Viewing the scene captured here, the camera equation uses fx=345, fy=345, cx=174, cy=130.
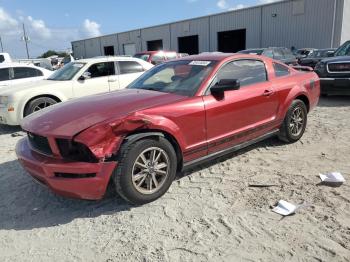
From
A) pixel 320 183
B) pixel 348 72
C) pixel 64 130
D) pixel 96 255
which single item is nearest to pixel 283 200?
pixel 320 183

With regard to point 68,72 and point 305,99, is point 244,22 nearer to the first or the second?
point 68,72

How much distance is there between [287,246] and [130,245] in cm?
136

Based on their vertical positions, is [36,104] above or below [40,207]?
above

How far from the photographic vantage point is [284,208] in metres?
3.54

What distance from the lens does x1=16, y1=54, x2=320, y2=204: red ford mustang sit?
3387 millimetres

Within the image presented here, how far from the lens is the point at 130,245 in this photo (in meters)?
3.08

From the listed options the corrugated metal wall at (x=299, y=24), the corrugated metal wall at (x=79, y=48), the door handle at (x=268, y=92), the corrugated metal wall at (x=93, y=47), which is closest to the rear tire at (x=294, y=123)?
the door handle at (x=268, y=92)

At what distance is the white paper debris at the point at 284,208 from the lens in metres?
3.46

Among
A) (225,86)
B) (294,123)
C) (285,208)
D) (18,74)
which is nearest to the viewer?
(285,208)

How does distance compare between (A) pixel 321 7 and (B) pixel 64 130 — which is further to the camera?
(A) pixel 321 7

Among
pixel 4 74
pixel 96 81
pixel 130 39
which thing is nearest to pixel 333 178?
pixel 96 81

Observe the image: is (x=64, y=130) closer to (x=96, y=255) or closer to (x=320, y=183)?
(x=96, y=255)

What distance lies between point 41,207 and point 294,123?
13.1ft

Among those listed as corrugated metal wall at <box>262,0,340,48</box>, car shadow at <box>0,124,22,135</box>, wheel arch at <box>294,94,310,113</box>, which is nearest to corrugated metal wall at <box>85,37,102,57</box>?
corrugated metal wall at <box>262,0,340,48</box>
